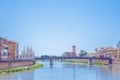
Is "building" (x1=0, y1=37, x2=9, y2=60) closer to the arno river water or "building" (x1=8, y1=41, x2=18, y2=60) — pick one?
"building" (x1=8, y1=41, x2=18, y2=60)

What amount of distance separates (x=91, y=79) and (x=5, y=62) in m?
22.9

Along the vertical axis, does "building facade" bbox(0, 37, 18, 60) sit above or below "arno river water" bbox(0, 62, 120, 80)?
above

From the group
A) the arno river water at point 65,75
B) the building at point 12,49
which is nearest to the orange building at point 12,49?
the building at point 12,49

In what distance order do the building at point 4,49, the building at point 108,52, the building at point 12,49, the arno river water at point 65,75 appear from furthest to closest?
the building at point 108,52, the building at point 12,49, the building at point 4,49, the arno river water at point 65,75

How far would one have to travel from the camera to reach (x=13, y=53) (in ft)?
332

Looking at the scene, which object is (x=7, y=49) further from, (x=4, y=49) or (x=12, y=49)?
(x=12, y=49)

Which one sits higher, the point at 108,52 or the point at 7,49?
the point at 108,52

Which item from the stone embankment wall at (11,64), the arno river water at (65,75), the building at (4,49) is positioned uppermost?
the building at (4,49)

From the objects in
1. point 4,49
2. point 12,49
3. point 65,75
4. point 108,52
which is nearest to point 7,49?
point 4,49

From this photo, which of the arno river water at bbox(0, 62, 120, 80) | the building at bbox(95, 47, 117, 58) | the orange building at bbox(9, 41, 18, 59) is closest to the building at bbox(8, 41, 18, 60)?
the orange building at bbox(9, 41, 18, 59)

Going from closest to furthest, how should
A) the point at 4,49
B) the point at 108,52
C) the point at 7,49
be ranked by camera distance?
1. the point at 4,49
2. the point at 7,49
3. the point at 108,52

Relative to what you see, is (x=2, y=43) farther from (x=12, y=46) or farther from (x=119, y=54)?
(x=119, y=54)

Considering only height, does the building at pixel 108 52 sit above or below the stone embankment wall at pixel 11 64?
above

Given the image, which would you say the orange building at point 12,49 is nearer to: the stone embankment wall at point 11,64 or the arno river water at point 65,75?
the stone embankment wall at point 11,64
